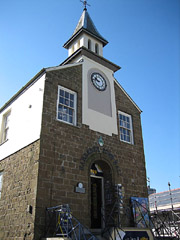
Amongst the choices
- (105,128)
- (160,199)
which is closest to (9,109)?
(105,128)

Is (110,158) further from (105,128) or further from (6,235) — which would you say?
(6,235)

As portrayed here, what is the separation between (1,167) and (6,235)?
142 inches

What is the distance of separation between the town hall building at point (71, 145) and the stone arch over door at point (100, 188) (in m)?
0.04

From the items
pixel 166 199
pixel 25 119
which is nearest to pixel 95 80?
pixel 25 119

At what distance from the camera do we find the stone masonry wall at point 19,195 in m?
9.04

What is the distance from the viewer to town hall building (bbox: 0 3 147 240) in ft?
31.5

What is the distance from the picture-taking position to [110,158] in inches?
479

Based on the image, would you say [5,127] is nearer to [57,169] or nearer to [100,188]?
[57,169]

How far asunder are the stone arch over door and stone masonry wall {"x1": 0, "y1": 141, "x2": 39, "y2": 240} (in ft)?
8.71

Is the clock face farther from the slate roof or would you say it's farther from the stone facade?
the slate roof

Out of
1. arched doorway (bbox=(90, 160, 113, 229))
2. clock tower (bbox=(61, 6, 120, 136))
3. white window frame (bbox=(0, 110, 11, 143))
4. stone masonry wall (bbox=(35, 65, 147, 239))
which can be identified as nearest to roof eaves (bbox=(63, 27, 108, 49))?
clock tower (bbox=(61, 6, 120, 136))

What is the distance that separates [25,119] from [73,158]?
3.05m

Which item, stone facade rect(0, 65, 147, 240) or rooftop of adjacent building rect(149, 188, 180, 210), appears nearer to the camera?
stone facade rect(0, 65, 147, 240)

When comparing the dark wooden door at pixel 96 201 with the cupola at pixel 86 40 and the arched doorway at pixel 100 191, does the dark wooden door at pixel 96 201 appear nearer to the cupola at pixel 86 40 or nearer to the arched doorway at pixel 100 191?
the arched doorway at pixel 100 191
